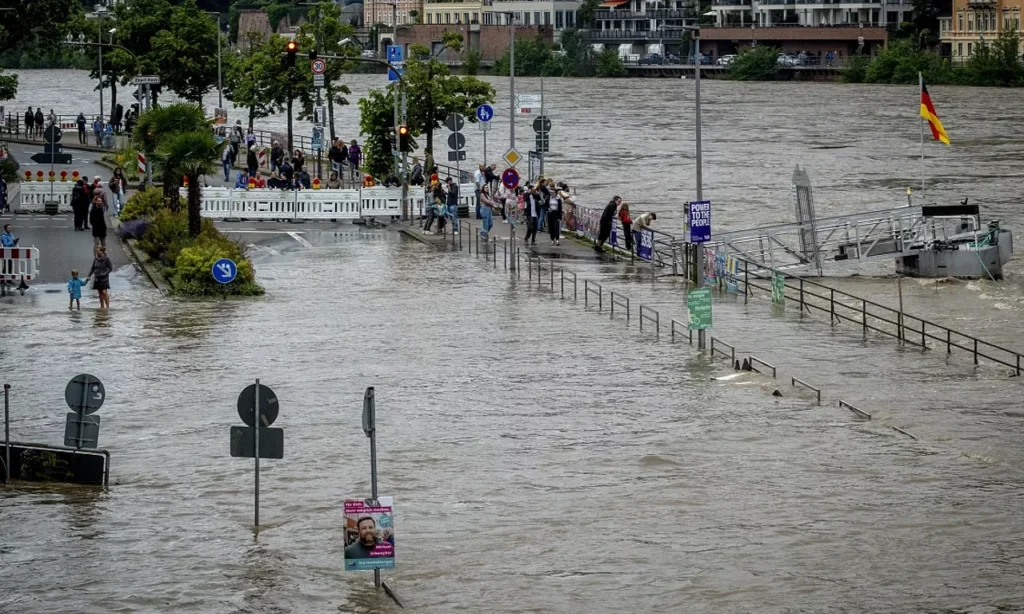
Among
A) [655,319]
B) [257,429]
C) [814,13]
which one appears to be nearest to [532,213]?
[655,319]

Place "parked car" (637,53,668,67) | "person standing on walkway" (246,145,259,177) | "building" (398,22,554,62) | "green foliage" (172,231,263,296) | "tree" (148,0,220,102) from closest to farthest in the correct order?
"green foliage" (172,231,263,296) → "person standing on walkway" (246,145,259,177) → "tree" (148,0,220,102) → "parked car" (637,53,668,67) → "building" (398,22,554,62)

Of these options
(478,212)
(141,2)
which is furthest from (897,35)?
(478,212)

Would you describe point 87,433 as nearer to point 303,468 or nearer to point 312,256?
point 303,468

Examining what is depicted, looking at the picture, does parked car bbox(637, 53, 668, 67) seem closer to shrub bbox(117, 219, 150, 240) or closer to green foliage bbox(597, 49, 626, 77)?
green foliage bbox(597, 49, 626, 77)

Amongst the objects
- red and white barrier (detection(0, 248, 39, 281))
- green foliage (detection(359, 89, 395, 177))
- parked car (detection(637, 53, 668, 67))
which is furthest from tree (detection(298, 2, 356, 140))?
parked car (detection(637, 53, 668, 67))

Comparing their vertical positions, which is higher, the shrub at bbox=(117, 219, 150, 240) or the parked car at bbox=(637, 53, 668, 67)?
the parked car at bbox=(637, 53, 668, 67)

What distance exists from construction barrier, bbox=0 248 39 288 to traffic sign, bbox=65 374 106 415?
665 inches

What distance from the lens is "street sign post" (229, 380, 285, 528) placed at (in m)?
19.2

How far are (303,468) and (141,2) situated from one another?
211 ft

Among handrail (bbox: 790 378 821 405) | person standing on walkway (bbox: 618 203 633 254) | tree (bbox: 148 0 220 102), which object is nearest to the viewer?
handrail (bbox: 790 378 821 405)

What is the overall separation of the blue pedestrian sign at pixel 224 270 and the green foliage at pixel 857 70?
389 feet

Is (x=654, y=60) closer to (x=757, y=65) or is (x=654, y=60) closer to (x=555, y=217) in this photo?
(x=757, y=65)

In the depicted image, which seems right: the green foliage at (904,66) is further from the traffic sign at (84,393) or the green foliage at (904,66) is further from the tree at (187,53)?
the traffic sign at (84,393)

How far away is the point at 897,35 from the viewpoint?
155 metres
